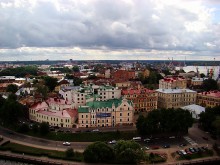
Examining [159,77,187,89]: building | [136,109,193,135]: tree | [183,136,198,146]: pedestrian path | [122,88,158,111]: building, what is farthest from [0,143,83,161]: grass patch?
[159,77,187,89]: building

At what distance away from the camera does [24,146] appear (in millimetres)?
58188

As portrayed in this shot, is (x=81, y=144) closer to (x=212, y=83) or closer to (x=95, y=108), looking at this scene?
(x=95, y=108)

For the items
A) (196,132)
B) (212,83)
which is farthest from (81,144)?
(212,83)

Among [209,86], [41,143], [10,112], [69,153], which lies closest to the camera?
[69,153]

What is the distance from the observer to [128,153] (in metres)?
48.5

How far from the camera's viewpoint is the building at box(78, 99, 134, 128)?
67.7 m

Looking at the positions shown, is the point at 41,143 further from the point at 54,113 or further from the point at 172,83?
the point at 172,83

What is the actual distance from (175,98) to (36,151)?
4674 cm

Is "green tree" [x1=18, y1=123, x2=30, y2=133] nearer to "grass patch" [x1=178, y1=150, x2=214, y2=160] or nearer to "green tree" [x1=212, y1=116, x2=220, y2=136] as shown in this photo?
"grass patch" [x1=178, y1=150, x2=214, y2=160]

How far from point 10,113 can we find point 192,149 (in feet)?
135

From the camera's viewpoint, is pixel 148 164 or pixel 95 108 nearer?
pixel 148 164

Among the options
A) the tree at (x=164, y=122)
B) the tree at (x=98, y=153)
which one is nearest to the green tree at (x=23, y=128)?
the tree at (x=98, y=153)

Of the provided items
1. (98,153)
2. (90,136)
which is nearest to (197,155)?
(98,153)

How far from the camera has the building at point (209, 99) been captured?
84206 mm
